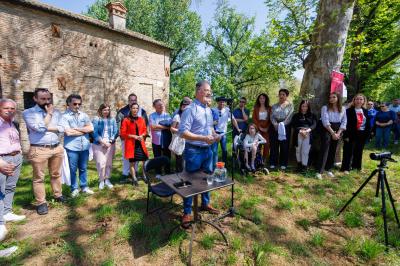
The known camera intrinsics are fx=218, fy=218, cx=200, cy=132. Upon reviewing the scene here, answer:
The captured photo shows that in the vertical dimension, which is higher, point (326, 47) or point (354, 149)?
point (326, 47)

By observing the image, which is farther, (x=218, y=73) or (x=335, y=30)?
(x=218, y=73)

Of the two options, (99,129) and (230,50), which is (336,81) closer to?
(99,129)

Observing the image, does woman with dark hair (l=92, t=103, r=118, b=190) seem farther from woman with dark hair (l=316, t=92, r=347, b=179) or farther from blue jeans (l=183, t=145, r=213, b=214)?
woman with dark hair (l=316, t=92, r=347, b=179)

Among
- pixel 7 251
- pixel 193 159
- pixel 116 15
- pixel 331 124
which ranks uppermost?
pixel 116 15

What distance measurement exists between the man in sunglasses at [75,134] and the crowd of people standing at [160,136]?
0.02m

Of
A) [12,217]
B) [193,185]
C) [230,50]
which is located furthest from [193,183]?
[230,50]

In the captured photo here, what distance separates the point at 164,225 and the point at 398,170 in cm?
642

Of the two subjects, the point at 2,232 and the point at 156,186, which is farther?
the point at 156,186

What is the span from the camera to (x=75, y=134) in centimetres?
421

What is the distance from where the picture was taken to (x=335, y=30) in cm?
540

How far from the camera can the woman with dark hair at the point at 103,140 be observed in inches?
188

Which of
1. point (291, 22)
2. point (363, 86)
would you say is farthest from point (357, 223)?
point (363, 86)

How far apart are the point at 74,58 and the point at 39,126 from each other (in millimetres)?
9154

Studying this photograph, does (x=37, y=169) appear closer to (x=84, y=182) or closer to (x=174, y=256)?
(x=84, y=182)
